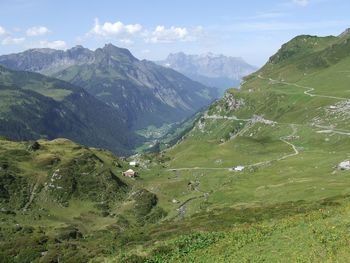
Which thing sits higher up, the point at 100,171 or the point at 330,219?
the point at 330,219

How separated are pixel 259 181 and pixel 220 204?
20.1 metres

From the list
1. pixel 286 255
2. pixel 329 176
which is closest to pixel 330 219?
pixel 286 255

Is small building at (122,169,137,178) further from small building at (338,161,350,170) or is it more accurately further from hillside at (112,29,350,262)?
small building at (338,161,350,170)

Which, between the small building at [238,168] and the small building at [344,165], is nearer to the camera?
the small building at [344,165]

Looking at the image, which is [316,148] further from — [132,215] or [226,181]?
[132,215]

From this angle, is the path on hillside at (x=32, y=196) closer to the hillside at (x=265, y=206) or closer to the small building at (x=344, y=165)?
the hillside at (x=265, y=206)

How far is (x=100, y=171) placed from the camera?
175 m

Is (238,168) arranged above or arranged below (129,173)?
above

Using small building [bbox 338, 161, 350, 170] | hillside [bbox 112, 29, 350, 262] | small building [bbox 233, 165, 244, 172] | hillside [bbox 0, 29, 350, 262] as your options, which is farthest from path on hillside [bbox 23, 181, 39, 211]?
small building [bbox 338, 161, 350, 170]

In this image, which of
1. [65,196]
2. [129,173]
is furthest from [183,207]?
[129,173]

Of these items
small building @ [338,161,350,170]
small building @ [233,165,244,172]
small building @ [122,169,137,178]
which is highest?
A: small building @ [338,161,350,170]

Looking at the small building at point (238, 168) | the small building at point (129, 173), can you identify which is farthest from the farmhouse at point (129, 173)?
the small building at point (238, 168)

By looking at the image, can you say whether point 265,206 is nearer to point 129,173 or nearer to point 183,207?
point 183,207

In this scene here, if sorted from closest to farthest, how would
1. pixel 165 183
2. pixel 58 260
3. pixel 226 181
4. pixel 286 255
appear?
pixel 286 255
pixel 58 260
pixel 226 181
pixel 165 183
